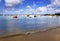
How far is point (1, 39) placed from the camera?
256 cm

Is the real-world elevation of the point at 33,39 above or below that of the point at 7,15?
below

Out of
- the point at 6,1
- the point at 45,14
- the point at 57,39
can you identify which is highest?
the point at 6,1

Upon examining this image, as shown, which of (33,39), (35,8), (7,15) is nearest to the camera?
(33,39)

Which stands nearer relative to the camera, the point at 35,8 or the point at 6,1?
the point at 6,1

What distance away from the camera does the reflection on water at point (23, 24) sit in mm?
3244

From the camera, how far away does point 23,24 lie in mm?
3662

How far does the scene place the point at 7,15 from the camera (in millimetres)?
2908

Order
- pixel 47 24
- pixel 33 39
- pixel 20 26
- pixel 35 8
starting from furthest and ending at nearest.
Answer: pixel 47 24 → pixel 20 26 → pixel 35 8 → pixel 33 39

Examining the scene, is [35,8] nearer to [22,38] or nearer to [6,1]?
[6,1]

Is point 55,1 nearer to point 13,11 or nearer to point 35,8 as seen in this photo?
point 35,8

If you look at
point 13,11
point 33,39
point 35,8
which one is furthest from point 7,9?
point 33,39

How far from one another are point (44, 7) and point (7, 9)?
2.58 feet

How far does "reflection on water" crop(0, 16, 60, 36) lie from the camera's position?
324 cm

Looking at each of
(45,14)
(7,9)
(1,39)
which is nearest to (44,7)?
(45,14)
